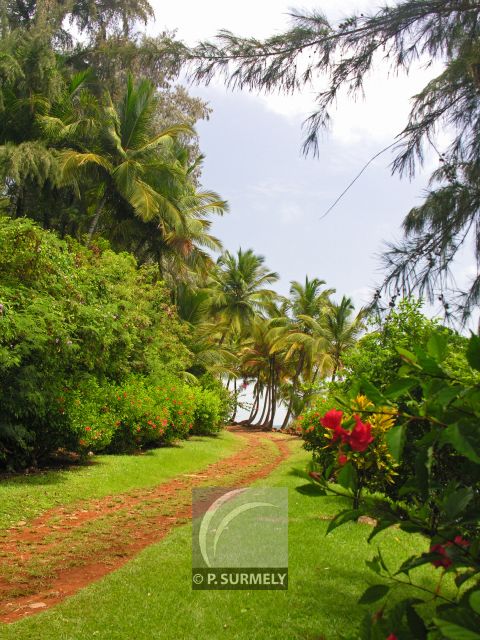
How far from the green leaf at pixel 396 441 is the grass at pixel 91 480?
23.2 ft

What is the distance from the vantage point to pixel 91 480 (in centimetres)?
988

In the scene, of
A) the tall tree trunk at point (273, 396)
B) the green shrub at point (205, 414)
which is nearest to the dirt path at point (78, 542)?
the green shrub at point (205, 414)

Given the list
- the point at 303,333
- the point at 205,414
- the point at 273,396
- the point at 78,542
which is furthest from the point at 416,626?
the point at 273,396

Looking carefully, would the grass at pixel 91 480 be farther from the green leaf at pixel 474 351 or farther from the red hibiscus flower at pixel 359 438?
the green leaf at pixel 474 351

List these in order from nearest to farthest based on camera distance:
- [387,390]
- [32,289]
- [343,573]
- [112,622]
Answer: [387,390]
[112,622]
[343,573]
[32,289]

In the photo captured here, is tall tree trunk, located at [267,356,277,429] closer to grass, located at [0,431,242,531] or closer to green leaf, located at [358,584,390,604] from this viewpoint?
grass, located at [0,431,242,531]

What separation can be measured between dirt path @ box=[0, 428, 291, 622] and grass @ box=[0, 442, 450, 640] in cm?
38

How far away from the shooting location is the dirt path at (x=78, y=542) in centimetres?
482

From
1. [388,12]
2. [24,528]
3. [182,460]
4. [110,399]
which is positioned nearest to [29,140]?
[110,399]

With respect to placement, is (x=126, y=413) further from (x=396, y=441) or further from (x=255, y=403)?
(x=255, y=403)

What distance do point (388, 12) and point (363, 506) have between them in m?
3.39

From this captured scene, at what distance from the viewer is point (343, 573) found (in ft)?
15.9

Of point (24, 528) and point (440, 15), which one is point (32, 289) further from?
point (440, 15)

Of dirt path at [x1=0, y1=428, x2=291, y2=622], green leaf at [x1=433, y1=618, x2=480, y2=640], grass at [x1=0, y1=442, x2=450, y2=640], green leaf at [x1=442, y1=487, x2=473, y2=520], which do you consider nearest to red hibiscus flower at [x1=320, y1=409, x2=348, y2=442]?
green leaf at [x1=442, y1=487, x2=473, y2=520]
